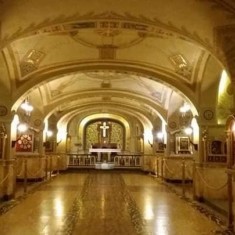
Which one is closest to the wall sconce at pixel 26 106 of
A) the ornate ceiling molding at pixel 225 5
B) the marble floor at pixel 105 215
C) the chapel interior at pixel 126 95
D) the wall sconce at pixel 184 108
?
the chapel interior at pixel 126 95

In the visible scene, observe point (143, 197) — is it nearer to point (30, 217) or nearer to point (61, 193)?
point (61, 193)

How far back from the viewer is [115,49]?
36.1 feet

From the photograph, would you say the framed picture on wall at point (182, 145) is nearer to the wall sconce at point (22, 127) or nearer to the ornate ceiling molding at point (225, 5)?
the wall sconce at point (22, 127)

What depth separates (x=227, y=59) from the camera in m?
7.39

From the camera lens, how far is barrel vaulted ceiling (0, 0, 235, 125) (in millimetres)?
7148

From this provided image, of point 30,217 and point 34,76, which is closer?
point 30,217

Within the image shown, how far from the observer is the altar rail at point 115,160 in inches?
1037

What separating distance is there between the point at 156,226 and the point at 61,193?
5.80m

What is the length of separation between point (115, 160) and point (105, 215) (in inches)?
721

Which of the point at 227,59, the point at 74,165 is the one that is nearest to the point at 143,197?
the point at 227,59

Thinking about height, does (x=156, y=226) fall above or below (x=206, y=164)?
below

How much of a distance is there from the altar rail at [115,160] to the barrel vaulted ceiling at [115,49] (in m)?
9.89

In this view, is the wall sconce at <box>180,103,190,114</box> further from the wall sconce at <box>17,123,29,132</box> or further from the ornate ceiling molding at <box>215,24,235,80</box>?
the ornate ceiling molding at <box>215,24,235,80</box>

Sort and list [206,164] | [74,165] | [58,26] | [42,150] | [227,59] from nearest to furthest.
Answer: [227,59] < [58,26] < [206,164] < [42,150] < [74,165]
